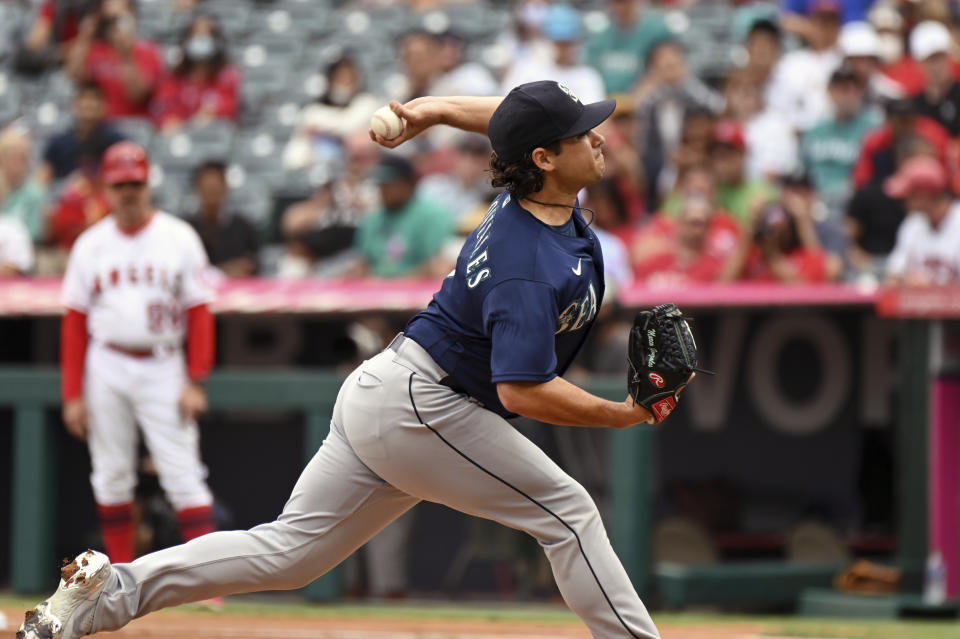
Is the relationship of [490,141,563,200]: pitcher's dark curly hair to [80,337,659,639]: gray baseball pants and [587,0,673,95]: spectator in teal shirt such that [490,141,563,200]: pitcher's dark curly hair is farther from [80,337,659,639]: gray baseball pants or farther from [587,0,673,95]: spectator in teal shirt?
[587,0,673,95]: spectator in teal shirt

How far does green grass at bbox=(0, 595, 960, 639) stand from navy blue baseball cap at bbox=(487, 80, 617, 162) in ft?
8.82

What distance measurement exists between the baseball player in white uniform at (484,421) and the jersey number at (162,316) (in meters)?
2.59

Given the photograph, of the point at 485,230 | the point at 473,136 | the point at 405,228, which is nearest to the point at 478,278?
the point at 485,230

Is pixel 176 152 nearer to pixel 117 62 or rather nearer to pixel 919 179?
pixel 117 62

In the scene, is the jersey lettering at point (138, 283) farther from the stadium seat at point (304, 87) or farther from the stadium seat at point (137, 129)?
the stadium seat at point (304, 87)

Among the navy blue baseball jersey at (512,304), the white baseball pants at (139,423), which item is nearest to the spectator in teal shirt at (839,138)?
the white baseball pants at (139,423)

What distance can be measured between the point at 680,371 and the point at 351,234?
17.4ft

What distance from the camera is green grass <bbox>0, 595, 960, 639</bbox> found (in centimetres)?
568

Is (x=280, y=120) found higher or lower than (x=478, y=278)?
higher

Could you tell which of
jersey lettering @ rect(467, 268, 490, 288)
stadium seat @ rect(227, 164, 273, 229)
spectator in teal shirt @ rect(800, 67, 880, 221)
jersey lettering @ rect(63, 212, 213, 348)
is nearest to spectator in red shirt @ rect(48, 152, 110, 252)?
stadium seat @ rect(227, 164, 273, 229)

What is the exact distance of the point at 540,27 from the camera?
1077 cm

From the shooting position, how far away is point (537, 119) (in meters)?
3.51

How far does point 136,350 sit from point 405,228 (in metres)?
2.04

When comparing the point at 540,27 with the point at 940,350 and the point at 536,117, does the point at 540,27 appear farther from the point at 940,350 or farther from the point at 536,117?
the point at 536,117
